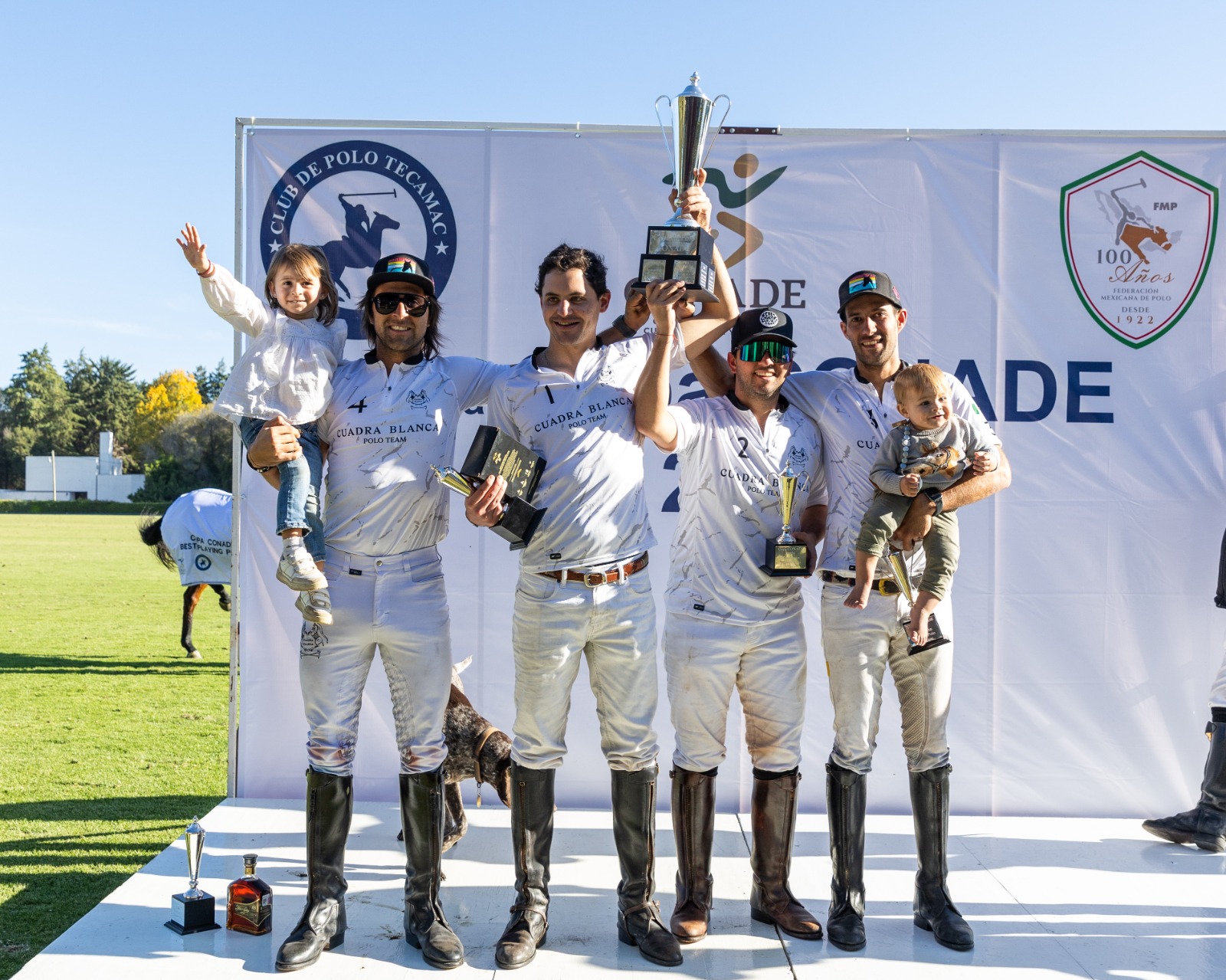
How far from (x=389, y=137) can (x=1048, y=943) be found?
431 centimetres

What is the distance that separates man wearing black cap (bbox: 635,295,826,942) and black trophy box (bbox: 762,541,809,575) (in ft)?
0.20

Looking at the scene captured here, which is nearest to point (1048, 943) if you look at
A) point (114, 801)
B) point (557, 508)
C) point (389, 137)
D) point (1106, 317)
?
point (557, 508)

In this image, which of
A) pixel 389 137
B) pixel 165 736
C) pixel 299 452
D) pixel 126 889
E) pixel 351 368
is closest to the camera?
pixel 299 452

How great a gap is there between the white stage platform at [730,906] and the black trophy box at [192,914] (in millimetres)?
35

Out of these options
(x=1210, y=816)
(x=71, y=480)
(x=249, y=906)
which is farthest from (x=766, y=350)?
(x=71, y=480)

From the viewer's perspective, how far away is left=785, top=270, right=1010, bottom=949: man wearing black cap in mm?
3275

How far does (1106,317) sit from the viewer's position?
187 inches

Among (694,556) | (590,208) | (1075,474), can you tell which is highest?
(590,208)

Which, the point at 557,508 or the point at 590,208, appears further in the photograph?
the point at 590,208

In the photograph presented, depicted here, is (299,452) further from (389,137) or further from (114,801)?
(114,801)

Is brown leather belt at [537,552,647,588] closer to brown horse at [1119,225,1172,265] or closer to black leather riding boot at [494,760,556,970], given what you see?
black leather riding boot at [494,760,556,970]

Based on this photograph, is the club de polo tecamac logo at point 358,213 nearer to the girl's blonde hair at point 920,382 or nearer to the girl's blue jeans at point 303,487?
the girl's blue jeans at point 303,487

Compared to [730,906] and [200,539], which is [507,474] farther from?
[200,539]

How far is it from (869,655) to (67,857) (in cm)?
387
